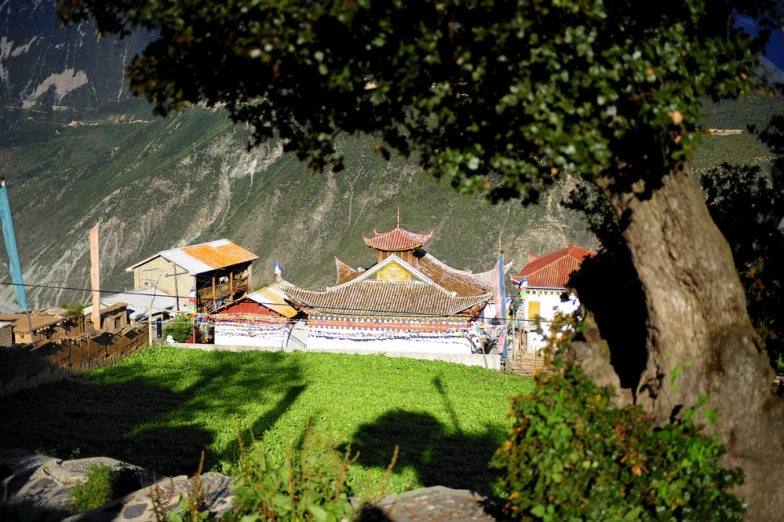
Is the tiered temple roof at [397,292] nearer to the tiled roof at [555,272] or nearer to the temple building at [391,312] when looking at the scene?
the temple building at [391,312]

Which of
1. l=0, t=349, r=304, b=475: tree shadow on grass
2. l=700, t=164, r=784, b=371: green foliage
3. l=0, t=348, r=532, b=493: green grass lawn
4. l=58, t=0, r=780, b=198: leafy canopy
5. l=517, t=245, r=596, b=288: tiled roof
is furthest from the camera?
l=517, t=245, r=596, b=288: tiled roof

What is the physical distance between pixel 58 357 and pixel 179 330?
9.77 meters

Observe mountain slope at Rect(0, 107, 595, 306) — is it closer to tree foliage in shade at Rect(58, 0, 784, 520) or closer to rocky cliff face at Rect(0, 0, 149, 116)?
tree foliage in shade at Rect(58, 0, 784, 520)

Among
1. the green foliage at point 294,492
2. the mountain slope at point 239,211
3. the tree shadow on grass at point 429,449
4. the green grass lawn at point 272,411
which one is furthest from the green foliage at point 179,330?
the green foliage at point 294,492

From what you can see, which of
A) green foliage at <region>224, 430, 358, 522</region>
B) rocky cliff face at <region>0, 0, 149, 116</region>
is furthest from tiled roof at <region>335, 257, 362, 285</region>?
rocky cliff face at <region>0, 0, 149, 116</region>

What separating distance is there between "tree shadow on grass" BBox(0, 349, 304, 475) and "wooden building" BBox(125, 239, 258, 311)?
12290 millimetres

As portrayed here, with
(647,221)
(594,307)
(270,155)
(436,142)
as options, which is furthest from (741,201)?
(270,155)

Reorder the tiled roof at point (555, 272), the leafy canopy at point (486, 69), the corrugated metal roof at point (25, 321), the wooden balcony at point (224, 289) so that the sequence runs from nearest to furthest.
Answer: the leafy canopy at point (486, 69), the corrugated metal roof at point (25, 321), the tiled roof at point (555, 272), the wooden balcony at point (224, 289)

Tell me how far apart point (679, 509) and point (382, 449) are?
9.68m

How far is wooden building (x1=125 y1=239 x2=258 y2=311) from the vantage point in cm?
4022

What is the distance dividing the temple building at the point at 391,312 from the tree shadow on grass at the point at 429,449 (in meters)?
12.7

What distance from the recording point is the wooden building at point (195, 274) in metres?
40.2

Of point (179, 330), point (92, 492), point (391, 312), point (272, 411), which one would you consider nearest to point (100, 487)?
point (92, 492)

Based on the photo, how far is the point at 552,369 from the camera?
15.8ft
